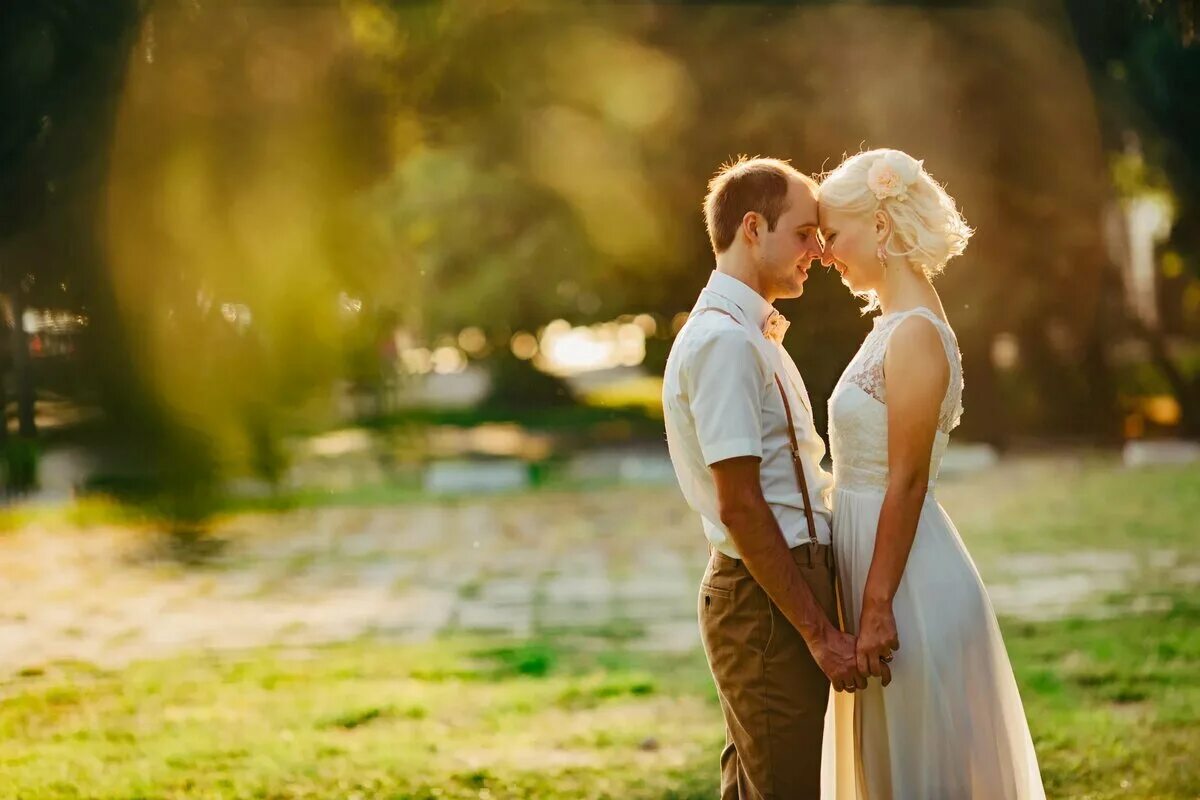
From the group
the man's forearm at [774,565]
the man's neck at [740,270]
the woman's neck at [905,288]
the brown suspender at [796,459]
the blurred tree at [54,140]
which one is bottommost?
the man's forearm at [774,565]

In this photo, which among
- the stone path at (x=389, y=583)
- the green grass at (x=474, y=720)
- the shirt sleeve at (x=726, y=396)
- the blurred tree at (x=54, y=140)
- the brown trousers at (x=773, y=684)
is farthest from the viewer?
the stone path at (x=389, y=583)

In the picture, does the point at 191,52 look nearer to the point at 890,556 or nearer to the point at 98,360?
the point at 98,360

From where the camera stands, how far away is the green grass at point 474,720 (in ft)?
15.1

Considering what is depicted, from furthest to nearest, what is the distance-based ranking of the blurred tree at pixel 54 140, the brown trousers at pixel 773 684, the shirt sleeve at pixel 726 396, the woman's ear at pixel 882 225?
1. the blurred tree at pixel 54 140
2. the woman's ear at pixel 882 225
3. the brown trousers at pixel 773 684
4. the shirt sleeve at pixel 726 396

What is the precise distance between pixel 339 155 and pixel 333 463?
11.4 metres

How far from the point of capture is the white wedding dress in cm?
291

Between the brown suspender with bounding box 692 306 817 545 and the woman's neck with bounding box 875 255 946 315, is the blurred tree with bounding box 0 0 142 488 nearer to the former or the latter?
the brown suspender with bounding box 692 306 817 545

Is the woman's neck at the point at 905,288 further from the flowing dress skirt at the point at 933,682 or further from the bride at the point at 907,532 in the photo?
the flowing dress skirt at the point at 933,682

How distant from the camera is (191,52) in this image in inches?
163

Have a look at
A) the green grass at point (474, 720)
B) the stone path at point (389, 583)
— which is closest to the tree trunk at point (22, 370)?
the stone path at point (389, 583)

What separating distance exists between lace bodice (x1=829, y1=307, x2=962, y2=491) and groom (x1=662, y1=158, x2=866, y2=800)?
84 millimetres

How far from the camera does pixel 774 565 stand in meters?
2.70

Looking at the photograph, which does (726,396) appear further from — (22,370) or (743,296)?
(22,370)

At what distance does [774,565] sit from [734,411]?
33cm
